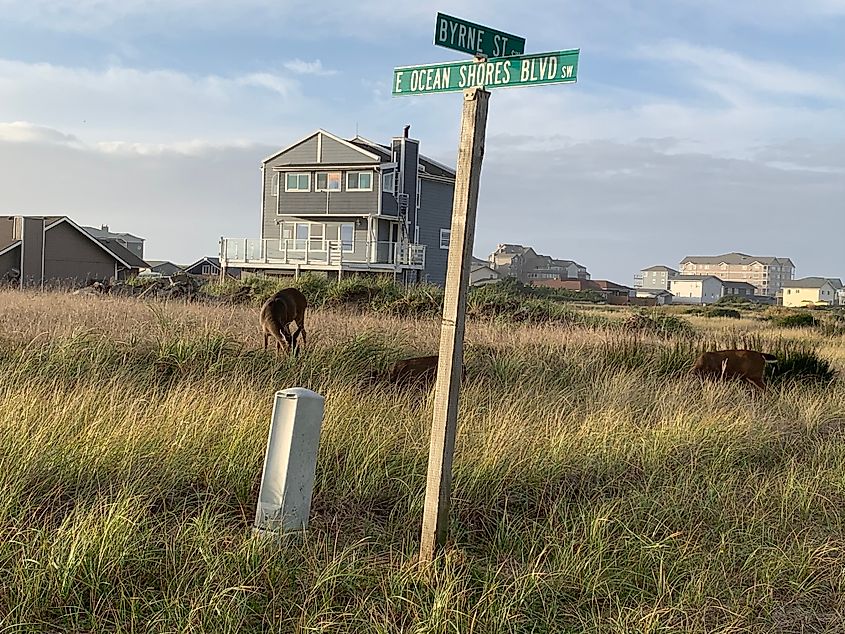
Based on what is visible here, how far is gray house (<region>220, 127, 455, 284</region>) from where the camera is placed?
40.4 meters

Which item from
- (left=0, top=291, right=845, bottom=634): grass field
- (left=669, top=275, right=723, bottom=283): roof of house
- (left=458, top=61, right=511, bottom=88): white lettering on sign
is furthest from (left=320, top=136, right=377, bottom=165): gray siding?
(left=669, top=275, right=723, bottom=283): roof of house

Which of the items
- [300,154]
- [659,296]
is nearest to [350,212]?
[300,154]

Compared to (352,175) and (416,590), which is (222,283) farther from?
(416,590)

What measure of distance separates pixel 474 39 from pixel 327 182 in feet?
131

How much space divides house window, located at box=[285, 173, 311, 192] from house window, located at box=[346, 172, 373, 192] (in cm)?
236

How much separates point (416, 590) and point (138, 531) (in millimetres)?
1438

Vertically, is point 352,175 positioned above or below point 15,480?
above

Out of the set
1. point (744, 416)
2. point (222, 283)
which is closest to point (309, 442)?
point (744, 416)

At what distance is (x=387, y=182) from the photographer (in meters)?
42.8

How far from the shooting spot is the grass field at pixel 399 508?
3.97 m

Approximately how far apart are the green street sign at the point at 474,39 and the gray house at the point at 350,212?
34670mm

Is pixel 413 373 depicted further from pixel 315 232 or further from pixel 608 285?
pixel 608 285

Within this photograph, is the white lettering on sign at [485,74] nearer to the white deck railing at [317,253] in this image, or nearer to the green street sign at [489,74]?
the green street sign at [489,74]

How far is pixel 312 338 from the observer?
12.6 meters
